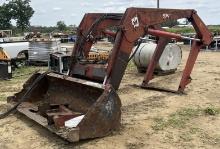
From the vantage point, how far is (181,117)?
8.76 m

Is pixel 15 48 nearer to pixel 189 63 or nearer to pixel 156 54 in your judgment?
pixel 156 54

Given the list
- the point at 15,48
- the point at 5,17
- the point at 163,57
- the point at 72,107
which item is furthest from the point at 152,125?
the point at 5,17

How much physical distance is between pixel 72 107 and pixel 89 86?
754 millimetres

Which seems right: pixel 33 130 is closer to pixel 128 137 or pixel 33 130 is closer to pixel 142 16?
pixel 128 137

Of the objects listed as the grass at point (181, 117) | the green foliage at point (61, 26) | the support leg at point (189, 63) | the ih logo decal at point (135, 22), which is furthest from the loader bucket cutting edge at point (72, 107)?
the green foliage at point (61, 26)

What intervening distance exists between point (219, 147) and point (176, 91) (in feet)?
15.4

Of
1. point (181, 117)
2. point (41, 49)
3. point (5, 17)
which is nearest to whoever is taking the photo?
point (181, 117)

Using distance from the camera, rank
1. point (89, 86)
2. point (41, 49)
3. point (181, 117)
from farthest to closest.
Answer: point (41, 49)
point (181, 117)
point (89, 86)

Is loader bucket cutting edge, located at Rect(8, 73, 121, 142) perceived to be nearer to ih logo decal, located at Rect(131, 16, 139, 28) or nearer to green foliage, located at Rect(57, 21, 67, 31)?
ih logo decal, located at Rect(131, 16, 139, 28)

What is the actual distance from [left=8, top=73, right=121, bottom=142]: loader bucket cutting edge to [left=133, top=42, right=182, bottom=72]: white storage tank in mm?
5950

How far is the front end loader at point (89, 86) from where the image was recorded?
7.16 metres

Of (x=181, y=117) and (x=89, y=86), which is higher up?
(x=89, y=86)

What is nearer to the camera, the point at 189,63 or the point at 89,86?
the point at 89,86

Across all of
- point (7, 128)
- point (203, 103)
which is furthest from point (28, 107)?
point (203, 103)
